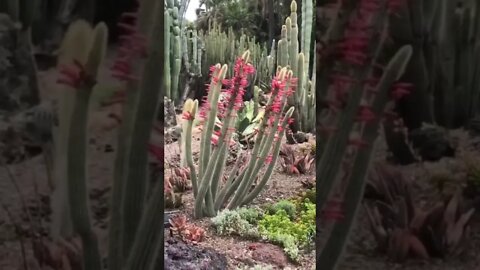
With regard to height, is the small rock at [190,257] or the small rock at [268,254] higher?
the small rock at [190,257]

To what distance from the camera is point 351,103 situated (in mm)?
2316

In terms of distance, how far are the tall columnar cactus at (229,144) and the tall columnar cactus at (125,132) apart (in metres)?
1.17

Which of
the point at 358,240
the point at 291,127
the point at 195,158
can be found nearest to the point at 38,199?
the point at 358,240

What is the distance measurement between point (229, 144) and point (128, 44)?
169 centimetres

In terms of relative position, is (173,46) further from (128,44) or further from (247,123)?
(128,44)

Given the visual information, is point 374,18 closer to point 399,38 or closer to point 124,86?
point 399,38

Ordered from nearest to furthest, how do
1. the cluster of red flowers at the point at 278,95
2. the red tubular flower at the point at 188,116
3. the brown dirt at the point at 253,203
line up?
the red tubular flower at the point at 188,116
the brown dirt at the point at 253,203
the cluster of red flowers at the point at 278,95

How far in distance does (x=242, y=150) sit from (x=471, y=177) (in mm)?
2181

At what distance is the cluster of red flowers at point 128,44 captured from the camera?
224 cm

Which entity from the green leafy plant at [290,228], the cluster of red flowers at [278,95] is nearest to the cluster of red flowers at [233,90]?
the cluster of red flowers at [278,95]

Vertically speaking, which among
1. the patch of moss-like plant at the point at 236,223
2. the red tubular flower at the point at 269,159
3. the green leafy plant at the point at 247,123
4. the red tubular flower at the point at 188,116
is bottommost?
the patch of moss-like plant at the point at 236,223

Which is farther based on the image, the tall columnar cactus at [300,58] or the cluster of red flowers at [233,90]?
the tall columnar cactus at [300,58]

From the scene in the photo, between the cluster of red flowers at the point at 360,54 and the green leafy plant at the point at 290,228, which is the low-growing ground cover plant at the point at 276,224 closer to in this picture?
the green leafy plant at the point at 290,228

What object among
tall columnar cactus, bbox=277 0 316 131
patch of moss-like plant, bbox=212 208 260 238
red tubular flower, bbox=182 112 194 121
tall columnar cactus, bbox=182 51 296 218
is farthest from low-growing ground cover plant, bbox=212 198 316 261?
tall columnar cactus, bbox=277 0 316 131
